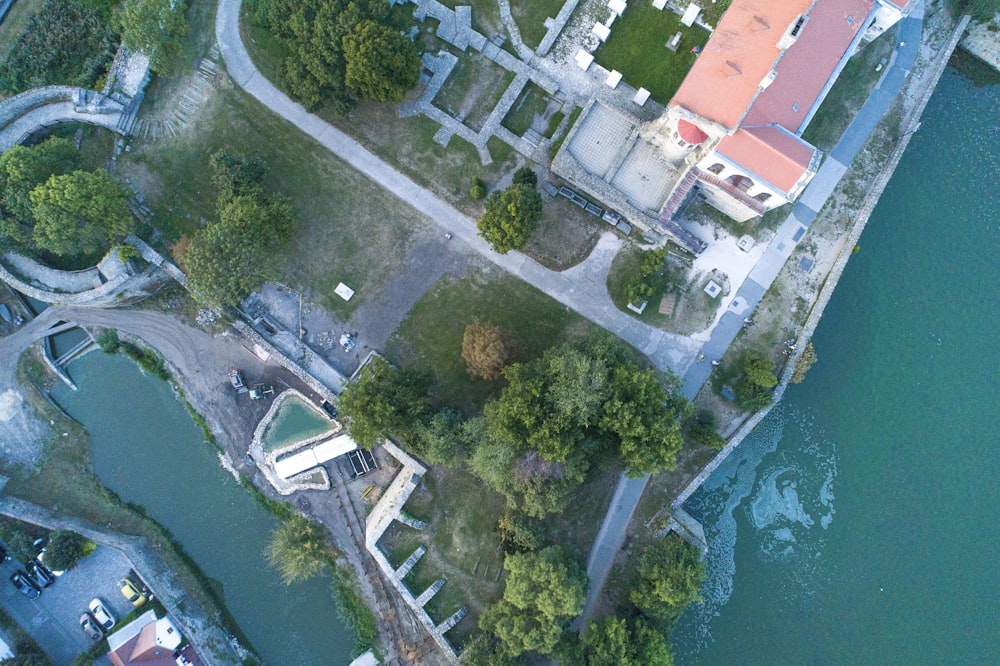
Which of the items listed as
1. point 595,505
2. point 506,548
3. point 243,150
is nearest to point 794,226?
point 595,505

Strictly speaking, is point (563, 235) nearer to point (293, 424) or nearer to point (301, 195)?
point (301, 195)

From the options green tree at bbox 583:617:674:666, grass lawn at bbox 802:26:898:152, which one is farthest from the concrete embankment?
green tree at bbox 583:617:674:666

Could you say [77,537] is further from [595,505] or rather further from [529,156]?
[529,156]

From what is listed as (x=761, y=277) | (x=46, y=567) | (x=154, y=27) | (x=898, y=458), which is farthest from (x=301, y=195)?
(x=898, y=458)

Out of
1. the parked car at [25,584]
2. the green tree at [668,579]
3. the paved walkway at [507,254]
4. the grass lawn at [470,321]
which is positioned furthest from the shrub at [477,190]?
the parked car at [25,584]

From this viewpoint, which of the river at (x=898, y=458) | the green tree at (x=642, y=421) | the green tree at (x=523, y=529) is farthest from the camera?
the river at (x=898, y=458)

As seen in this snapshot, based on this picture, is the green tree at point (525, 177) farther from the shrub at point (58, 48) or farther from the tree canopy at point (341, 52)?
the shrub at point (58, 48)

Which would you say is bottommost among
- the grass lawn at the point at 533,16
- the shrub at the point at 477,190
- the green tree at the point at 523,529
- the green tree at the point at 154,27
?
the green tree at the point at 523,529
